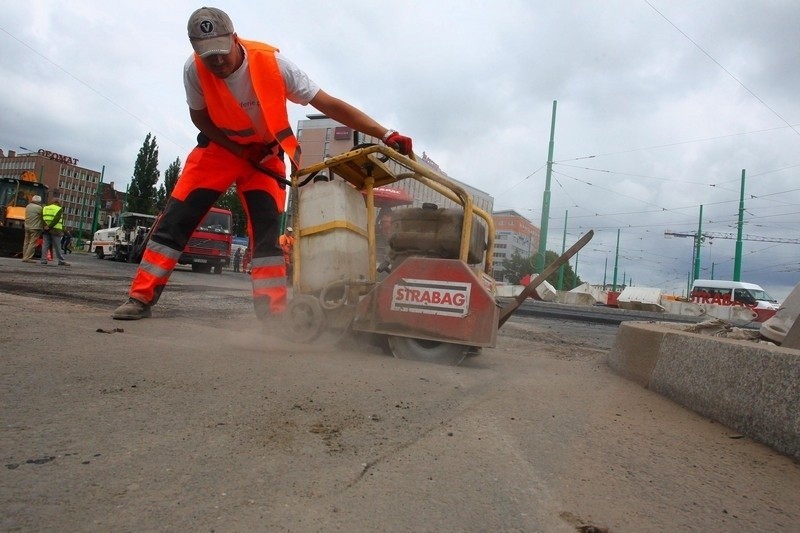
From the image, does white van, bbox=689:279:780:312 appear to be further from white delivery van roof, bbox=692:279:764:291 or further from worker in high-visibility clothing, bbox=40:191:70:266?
worker in high-visibility clothing, bbox=40:191:70:266

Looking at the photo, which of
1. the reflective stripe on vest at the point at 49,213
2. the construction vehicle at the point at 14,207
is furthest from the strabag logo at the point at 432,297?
the construction vehicle at the point at 14,207

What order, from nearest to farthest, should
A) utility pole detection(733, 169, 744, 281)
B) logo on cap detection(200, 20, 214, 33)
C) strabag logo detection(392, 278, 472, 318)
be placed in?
logo on cap detection(200, 20, 214, 33) < strabag logo detection(392, 278, 472, 318) < utility pole detection(733, 169, 744, 281)

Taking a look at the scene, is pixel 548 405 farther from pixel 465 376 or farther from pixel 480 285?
pixel 480 285

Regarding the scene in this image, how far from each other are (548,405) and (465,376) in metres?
0.64

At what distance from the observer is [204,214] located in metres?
4.14

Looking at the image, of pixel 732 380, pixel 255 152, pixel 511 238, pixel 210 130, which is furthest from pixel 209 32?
pixel 511 238

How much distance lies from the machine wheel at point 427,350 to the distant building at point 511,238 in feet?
187

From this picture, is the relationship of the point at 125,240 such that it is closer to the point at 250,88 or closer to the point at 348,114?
the point at 250,88

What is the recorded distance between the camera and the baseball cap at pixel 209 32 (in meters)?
3.38

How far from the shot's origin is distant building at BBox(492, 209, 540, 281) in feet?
211

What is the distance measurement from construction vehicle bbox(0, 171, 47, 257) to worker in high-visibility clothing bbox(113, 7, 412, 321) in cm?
1209

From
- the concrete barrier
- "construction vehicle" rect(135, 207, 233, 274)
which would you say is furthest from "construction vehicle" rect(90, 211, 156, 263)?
the concrete barrier

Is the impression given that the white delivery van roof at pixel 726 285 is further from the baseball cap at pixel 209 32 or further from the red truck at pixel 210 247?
the baseball cap at pixel 209 32

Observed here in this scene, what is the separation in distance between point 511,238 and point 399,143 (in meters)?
79.0
